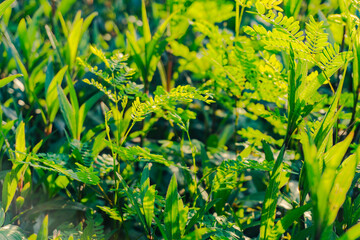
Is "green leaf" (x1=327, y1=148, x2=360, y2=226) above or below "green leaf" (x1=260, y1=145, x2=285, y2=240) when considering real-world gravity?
above

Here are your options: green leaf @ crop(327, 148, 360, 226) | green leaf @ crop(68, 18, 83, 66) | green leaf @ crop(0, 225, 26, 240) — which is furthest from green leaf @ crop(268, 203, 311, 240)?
green leaf @ crop(68, 18, 83, 66)

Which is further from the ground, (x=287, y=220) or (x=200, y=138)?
(x=287, y=220)

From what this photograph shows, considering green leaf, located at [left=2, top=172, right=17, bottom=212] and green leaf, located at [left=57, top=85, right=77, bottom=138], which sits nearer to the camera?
green leaf, located at [left=2, top=172, right=17, bottom=212]

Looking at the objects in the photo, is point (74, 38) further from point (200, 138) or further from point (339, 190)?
point (339, 190)

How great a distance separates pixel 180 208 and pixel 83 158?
28 cm

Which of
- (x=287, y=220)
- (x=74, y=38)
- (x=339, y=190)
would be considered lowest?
(x=287, y=220)

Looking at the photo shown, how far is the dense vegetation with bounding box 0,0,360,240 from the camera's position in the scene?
2.15ft

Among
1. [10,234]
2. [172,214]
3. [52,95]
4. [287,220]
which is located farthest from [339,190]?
[52,95]

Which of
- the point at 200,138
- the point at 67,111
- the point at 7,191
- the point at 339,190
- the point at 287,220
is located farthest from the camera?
the point at 200,138

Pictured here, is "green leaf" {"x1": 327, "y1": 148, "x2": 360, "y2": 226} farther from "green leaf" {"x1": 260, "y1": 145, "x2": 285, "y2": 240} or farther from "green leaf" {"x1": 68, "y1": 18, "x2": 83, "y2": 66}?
"green leaf" {"x1": 68, "y1": 18, "x2": 83, "y2": 66}

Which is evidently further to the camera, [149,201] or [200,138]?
[200,138]

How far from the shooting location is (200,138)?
1.33 meters

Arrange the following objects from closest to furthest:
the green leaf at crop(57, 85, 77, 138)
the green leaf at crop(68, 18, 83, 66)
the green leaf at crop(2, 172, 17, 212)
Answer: the green leaf at crop(2, 172, 17, 212) < the green leaf at crop(57, 85, 77, 138) < the green leaf at crop(68, 18, 83, 66)

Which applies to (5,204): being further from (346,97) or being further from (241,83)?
(346,97)
